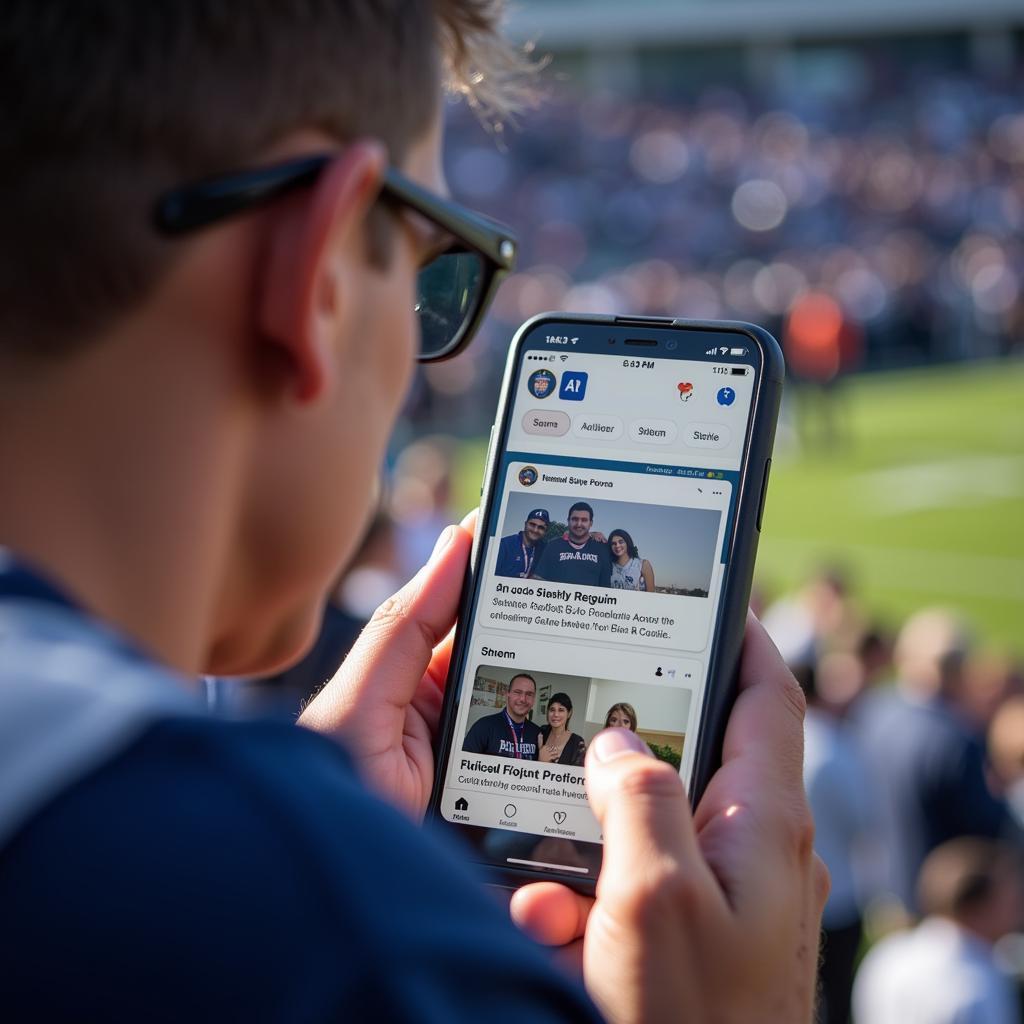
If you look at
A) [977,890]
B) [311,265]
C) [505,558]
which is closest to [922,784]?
[977,890]

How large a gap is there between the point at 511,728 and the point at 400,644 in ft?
0.74

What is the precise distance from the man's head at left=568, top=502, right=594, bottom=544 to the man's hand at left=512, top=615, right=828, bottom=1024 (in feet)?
→ 1.68

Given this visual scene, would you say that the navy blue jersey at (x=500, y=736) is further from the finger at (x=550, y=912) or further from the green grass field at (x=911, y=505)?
the green grass field at (x=911, y=505)

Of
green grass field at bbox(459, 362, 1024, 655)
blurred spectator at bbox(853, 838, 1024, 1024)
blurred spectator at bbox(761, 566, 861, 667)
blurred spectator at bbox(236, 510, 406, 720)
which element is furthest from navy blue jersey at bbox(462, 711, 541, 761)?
green grass field at bbox(459, 362, 1024, 655)

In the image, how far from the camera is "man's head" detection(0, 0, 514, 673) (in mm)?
934

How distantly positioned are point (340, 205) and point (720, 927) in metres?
0.67

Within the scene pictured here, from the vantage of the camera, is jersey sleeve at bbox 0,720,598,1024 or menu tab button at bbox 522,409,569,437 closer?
jersey sleeve at bbox 0,720,598,1024

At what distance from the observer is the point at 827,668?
25.6 ft

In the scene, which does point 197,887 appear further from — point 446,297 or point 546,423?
point 546,423

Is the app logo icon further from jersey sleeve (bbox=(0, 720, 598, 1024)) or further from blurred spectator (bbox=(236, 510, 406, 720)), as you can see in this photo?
blurred spectator (bbox=(236, 510, 406, 720))

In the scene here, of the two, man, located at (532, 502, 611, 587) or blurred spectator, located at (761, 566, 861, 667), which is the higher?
blurred spectator, located at (761, 566, 861, 667)

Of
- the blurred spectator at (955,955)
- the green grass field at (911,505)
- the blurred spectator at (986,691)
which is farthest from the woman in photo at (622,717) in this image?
the green grass field at (911,505)

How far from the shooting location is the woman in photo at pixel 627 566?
75.3 inches

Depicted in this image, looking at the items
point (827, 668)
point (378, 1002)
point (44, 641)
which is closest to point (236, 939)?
point (378, 1002)
